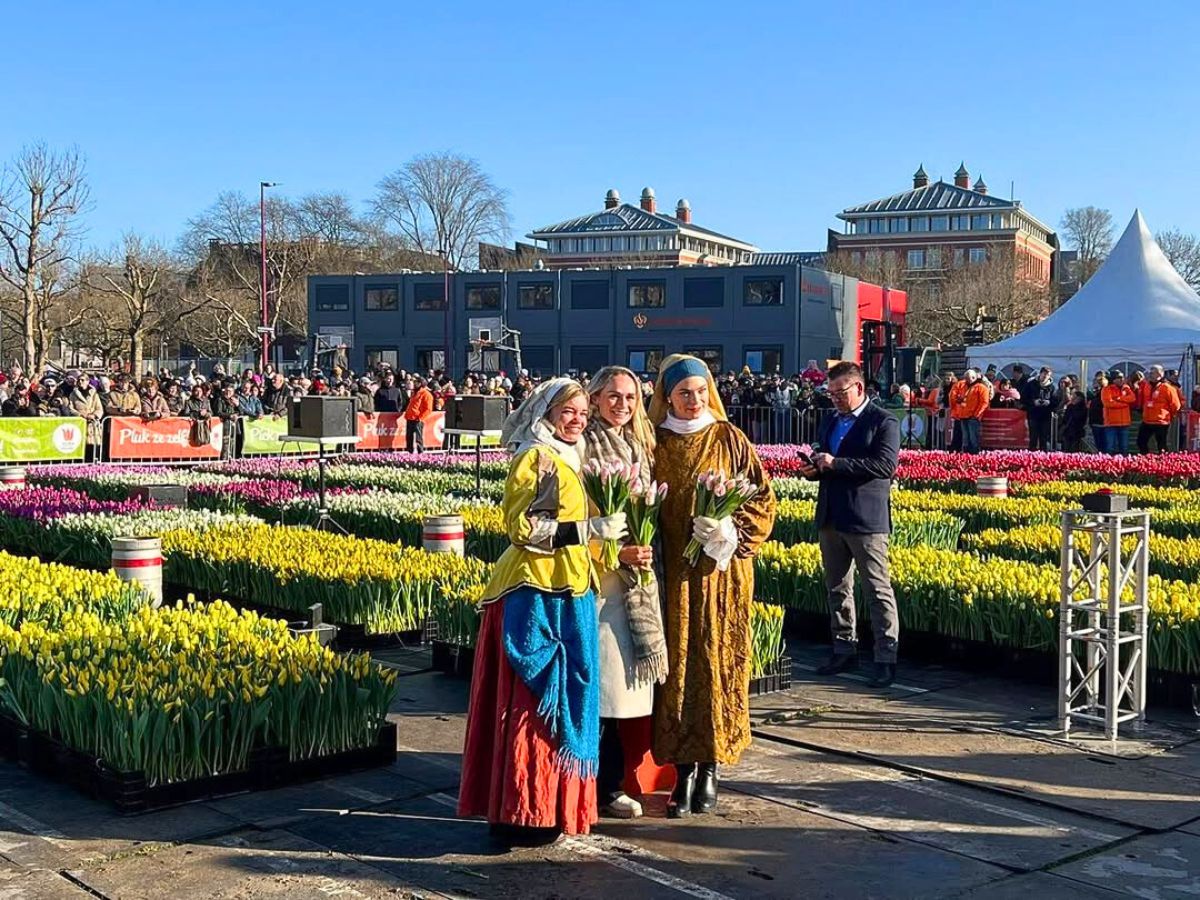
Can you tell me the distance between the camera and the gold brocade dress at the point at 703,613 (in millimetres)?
5523

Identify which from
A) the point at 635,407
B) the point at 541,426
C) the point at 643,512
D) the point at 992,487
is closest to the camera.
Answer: the point at 541,426

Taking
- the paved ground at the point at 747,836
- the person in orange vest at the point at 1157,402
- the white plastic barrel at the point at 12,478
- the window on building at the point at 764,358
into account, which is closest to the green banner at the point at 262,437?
the white plastic barrel at the point at 12,478

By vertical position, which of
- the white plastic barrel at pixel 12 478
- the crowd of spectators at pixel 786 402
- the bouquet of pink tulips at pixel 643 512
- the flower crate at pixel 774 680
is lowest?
the flower crate at pixel 774 680

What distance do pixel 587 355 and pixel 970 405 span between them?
3803 centimetres

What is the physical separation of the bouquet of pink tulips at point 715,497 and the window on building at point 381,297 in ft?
200

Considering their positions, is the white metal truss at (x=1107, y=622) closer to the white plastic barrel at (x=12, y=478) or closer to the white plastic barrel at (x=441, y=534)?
the white plastic barrel at (x=441, y=534)

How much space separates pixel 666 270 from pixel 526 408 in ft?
185

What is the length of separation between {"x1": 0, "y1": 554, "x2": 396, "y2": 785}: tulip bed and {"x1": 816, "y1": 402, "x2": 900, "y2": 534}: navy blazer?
3.21 meters

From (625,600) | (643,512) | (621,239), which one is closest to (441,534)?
(625,600)

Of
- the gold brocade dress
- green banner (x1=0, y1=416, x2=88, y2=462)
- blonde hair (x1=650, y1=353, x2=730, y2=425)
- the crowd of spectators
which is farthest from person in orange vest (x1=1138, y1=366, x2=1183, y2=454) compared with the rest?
the gold brocade dress

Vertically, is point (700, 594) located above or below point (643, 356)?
below

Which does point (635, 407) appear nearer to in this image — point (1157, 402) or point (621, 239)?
point (1157, 402)

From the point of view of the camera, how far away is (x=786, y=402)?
32.0m

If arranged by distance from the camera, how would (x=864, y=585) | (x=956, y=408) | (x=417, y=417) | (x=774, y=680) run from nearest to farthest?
(x=774, y=680), (x=864, y=585), (x=956, y=408), (x=417, y=417)
